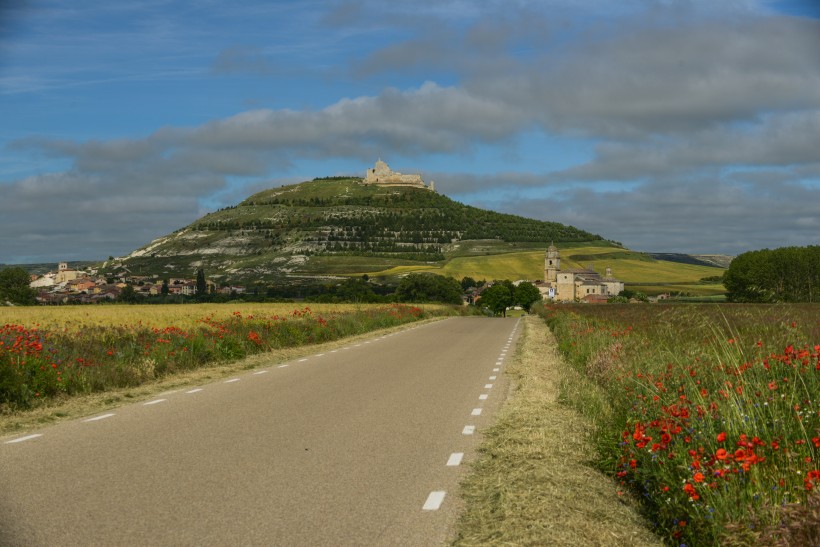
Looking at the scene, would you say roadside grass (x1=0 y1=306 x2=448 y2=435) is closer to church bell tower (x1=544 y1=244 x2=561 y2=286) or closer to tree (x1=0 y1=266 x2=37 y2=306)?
tree (x1=0 y1=266 x2=37 y2=306)

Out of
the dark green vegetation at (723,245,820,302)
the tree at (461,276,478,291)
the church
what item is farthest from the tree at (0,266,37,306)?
the church

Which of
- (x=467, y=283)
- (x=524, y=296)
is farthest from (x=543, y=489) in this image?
(x=467, y=283)

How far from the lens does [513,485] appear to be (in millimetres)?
7535

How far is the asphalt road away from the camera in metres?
6.04

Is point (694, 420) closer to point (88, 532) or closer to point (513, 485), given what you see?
point (513, 485)

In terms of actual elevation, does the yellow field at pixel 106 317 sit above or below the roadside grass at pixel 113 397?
above

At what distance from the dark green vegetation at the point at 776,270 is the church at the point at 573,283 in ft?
109

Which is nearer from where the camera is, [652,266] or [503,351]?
[503,351]

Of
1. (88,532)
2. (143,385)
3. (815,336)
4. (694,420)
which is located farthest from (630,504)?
(143,385)

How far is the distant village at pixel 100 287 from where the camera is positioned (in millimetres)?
101162

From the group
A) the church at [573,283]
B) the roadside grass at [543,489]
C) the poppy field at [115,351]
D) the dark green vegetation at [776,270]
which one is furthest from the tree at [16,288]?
the church at [573,283]

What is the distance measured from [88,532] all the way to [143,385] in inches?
427

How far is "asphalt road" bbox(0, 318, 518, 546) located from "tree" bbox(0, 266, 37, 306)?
76.4m

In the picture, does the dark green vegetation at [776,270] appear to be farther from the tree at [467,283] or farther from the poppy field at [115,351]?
the poppy field at [115,351]
